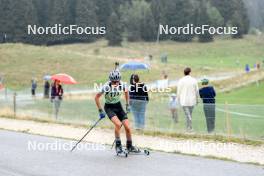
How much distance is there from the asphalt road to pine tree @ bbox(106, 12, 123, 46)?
90.1 meters

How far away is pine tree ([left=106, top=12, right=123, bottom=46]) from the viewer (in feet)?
341

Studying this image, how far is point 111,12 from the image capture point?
117688 millimetres

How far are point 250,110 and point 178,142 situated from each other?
203 cm

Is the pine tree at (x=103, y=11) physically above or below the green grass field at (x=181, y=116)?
above

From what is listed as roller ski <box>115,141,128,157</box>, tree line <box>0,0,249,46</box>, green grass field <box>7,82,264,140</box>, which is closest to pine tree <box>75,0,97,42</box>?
tree line <box>0,0,249,46</box>

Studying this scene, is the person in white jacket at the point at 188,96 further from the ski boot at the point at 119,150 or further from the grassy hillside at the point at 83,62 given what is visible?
the grassy hillside at the point at 83,62

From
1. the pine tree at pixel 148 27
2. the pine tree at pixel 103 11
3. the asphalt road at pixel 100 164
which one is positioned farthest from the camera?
the pine tree at pixel 148 27

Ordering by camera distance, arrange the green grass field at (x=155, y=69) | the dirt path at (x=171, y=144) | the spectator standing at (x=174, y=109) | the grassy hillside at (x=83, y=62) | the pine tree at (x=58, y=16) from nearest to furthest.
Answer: the dirt path at (x=171, y=144), the green grass field at (x=155, y=69), the spectator standing at (x=174, y=109), the grassy hillside at (x=83, y=62), the pine tree at (x=58, y=16)

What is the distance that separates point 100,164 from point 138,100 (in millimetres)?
6153

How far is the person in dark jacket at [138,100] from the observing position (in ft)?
57.3

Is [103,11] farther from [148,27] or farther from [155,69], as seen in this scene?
[155,69]

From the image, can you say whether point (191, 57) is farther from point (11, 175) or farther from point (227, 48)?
point (11, 175)

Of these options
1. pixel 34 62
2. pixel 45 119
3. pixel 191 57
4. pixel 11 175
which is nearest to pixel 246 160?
pixel 11 175

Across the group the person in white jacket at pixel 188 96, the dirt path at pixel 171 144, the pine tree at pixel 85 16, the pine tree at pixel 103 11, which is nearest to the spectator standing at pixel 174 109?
the person in white jacket at pixel 188 96
